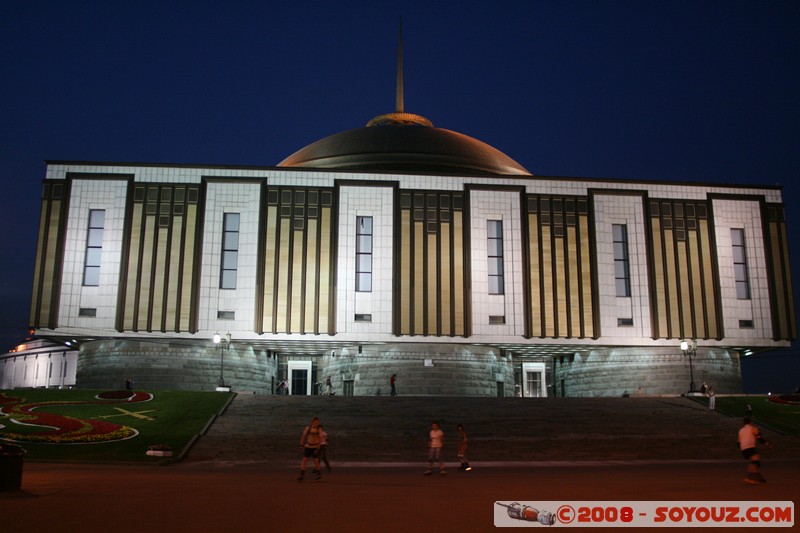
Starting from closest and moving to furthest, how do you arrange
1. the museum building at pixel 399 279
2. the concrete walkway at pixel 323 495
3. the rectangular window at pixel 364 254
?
1. the concrete walkway at pixel 323 495
2. the museum building at pixel 399 279
3. the rectangular window at pixel 364 254

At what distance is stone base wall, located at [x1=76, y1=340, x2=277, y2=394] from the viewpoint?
159ft

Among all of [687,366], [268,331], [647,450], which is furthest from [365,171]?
[647,450]

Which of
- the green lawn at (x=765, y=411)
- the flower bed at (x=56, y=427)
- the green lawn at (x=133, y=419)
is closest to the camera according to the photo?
the green lawn at (x=133, y=419)

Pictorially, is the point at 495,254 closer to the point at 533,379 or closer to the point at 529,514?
the point at 533,379

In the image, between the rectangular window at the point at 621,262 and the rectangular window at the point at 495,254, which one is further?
the rectangular window at the point at 621,262

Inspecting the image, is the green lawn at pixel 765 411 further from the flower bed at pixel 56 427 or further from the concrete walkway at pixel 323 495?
the flower bed at pixel 56 427

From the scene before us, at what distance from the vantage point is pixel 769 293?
175 ft

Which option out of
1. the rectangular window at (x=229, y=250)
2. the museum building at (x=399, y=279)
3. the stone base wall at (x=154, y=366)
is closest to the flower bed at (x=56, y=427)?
the stone base wall at (x=154, y=366)

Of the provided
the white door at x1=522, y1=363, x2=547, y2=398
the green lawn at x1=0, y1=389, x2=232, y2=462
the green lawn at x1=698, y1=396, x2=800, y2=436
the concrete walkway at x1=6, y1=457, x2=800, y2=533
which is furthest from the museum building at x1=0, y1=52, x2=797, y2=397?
the concrete walkway at x1=6, y1=457, x2=800, y2=533

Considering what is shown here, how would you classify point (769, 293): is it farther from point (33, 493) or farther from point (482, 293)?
point (33, 493)

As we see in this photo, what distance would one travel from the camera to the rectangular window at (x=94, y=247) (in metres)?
49.6

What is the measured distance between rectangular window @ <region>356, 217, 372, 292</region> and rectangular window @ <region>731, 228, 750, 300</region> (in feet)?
80.1

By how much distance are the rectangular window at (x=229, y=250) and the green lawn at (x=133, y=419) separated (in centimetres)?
1118

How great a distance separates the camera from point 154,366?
48688 millimetres
